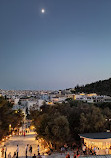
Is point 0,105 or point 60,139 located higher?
point 0,105

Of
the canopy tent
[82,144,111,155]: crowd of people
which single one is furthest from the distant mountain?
[82,144,111,155]: crowd of people

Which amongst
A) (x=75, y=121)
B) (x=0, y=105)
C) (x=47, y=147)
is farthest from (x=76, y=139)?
→ (x=0, y=105)

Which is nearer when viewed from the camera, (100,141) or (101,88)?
(100,141)

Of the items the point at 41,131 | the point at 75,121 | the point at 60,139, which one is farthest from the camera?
the point at 75,121

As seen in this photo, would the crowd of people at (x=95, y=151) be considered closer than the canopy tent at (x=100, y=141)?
Yes

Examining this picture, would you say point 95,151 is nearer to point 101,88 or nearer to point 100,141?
point 100,141

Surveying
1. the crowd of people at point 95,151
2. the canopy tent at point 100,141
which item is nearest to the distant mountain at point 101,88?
the canopy tent at point 100,141

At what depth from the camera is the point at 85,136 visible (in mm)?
14008

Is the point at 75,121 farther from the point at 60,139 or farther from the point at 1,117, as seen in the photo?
the point at 1,117

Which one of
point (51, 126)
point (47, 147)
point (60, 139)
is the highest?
point (51, 126)

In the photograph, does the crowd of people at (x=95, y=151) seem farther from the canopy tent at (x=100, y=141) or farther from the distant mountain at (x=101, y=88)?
the distant mountain at (x=101, y=88)

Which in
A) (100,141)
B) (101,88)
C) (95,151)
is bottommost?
(95,151)

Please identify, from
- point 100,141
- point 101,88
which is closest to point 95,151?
point 100,141

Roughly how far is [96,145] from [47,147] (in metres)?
5.75
